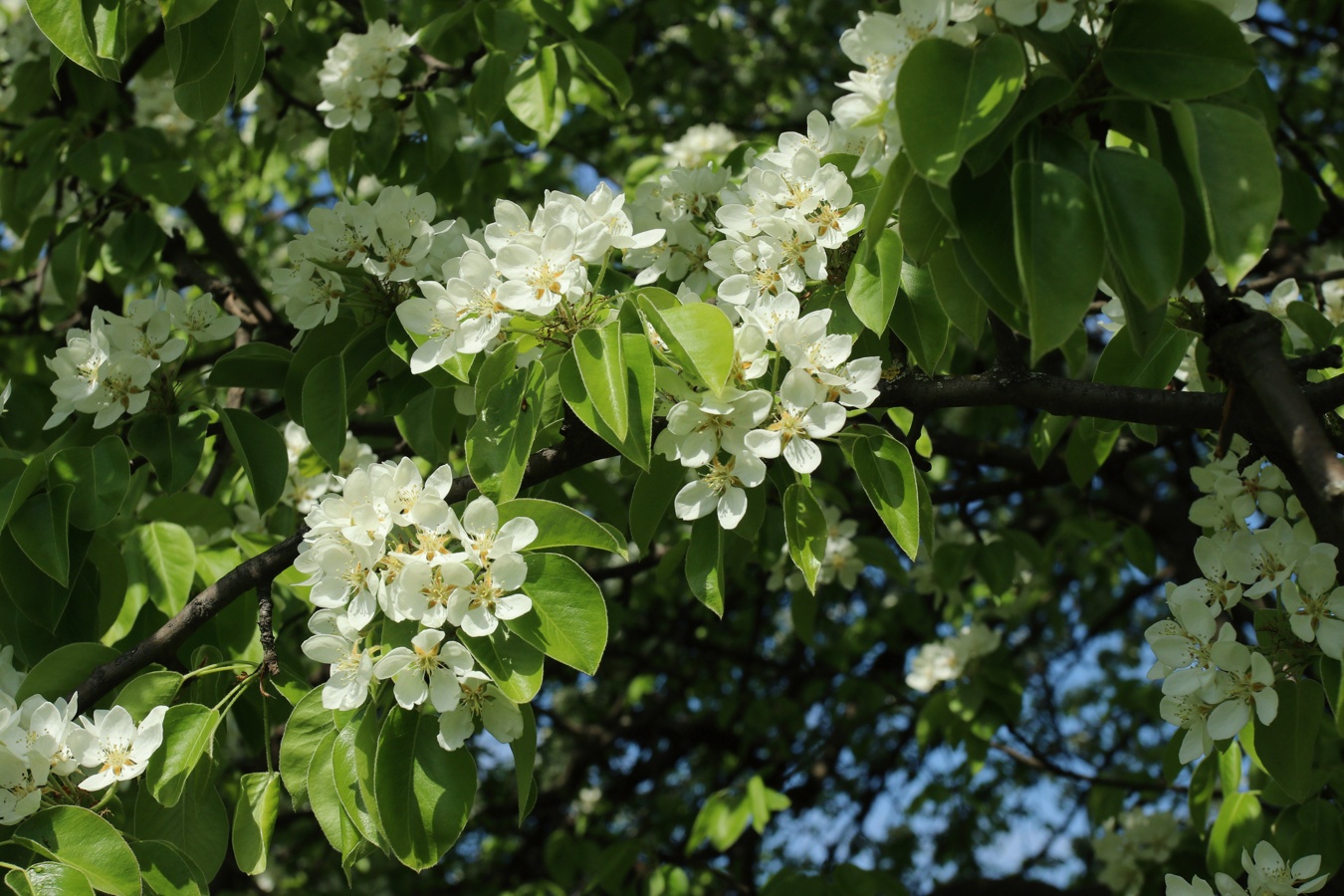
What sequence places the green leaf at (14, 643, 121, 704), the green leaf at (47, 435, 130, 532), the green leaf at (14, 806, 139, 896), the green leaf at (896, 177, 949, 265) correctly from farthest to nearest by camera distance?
the green leaf at (47, 435, 130, 532) → the green leaf at (14, 643, 121, 704) → the green leaf at (14, 806, 139, 896) → the green leaf at (896, 177, 949, 265)

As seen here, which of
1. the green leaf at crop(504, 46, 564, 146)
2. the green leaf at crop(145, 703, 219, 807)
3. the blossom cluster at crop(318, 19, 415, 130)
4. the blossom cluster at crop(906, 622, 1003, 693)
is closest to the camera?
the green leaf at crop(145, 703, 219, 807)

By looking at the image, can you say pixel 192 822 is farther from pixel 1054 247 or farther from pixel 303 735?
pixel 1054 247

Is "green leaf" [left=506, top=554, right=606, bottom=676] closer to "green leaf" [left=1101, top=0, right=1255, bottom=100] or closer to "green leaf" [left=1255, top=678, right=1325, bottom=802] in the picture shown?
"green leaf" [left=1101, top=0, right=1255, bottom=100]

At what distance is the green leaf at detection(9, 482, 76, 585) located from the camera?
207 cm

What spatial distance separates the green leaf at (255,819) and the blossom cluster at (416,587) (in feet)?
1.27

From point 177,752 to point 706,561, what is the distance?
3.20ft

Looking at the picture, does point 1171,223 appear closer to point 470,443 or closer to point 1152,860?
point 470,443

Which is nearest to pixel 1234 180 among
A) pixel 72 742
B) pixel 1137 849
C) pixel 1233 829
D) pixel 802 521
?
pixel 802 521

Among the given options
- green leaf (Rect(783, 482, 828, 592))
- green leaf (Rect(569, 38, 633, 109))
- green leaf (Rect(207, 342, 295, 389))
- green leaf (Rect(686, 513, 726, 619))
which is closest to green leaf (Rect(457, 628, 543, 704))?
green leaf (Rect(686, 513, 726, 619))

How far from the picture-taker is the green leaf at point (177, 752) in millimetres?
1934

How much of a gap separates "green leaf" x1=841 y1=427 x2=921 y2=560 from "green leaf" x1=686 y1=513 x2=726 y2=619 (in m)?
0.27

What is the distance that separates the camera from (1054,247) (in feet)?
4.77

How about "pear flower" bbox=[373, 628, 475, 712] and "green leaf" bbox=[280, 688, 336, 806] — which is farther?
"green leaf" bbox=[280, 688, 336, 806]

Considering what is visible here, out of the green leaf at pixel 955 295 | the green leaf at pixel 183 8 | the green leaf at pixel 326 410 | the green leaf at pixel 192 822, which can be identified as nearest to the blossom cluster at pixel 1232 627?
the green leaf at pixel 955 295
